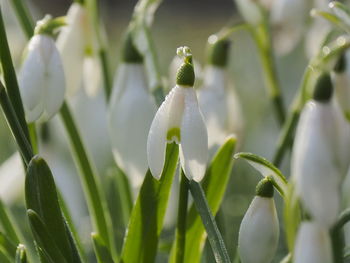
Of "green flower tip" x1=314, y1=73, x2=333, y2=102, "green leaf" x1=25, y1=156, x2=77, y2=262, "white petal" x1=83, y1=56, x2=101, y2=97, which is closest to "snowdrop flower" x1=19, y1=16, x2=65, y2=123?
"green leaf" x1=25, y1=156, x2=77, y2=262

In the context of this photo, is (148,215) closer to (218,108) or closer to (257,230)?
(257,230)

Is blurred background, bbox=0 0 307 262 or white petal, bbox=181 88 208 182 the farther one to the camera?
blurred background, bbox=0 0 307 262

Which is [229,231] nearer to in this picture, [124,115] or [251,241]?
[124,115]

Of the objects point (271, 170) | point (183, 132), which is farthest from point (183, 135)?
point (271, 170)

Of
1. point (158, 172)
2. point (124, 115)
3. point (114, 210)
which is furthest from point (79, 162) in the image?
point (114, 210)

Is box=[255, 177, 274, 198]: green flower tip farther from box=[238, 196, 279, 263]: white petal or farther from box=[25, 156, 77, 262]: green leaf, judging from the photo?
box=[25, 156, 77, 262]: green leaf

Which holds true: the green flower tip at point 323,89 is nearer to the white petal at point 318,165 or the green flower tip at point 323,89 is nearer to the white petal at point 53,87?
the white petal at point 318,165

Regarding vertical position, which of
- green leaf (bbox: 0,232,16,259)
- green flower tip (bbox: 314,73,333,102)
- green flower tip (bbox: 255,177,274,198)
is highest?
green flower tip (bbox: 314,73,333,102)
